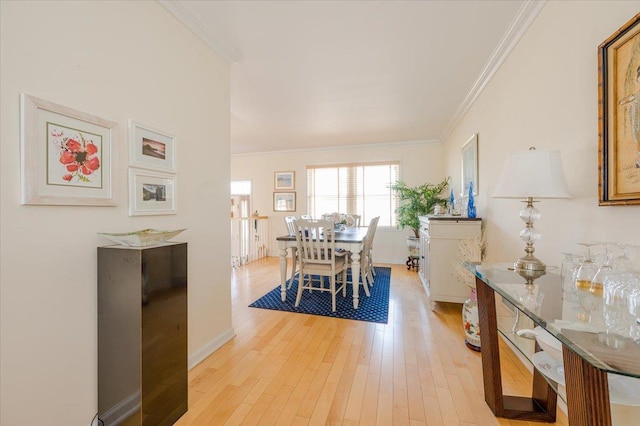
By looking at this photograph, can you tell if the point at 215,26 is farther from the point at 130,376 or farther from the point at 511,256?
the point at 511,256

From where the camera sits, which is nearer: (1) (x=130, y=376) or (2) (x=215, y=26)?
(1) (x=130, y=376)

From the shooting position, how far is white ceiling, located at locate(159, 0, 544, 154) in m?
1.82

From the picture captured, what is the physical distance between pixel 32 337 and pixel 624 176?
2.59 meters

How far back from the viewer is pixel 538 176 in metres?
1.32

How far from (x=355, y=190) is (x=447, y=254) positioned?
10.1ft

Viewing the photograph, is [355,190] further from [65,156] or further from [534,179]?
[65,156]

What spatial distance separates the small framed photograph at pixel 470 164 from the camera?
304cm

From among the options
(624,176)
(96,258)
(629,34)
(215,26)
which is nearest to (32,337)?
(96,258)

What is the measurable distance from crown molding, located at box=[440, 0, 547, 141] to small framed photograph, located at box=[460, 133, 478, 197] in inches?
18.8

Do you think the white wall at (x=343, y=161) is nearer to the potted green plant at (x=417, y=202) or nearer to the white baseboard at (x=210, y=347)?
the potted green plant at (x=417, y=202)

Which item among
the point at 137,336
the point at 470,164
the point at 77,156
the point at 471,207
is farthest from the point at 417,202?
the point at 77,156

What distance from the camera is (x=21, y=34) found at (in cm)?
107

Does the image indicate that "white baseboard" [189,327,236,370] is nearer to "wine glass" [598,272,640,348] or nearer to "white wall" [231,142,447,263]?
"wine glass" [598,272,640,348]

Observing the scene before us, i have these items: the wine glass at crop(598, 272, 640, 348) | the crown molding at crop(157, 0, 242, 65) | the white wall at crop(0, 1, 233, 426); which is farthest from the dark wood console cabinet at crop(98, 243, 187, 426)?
the wine glass at crop(598, 272, 640, 348)
